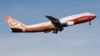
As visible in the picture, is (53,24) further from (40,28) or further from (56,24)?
(40,28)

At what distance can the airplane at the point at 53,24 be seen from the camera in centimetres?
16000

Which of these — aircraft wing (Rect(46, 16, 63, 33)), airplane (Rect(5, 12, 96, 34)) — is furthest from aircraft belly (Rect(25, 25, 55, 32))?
aircraft wing (Rect(46, 16, 63, 33))

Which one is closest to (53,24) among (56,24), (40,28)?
(56,24)

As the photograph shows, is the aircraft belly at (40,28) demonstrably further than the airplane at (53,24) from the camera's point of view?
Yes

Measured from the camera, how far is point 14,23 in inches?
6860

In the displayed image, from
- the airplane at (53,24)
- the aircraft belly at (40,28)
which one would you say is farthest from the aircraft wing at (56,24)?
the aircraft belly at (40,28)

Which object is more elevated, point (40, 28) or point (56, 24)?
point (56, 24)

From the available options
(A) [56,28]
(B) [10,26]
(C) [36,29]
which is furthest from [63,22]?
(B) [10,26]

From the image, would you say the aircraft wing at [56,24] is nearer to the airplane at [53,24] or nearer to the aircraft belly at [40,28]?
the airplane at [53,24]

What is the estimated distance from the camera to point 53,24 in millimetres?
164875

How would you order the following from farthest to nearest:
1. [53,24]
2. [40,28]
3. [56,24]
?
[40,28]
[53,24]
[56,24]

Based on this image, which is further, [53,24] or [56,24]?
[53,24]

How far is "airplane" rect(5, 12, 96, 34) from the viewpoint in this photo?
160m

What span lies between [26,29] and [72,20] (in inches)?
994
